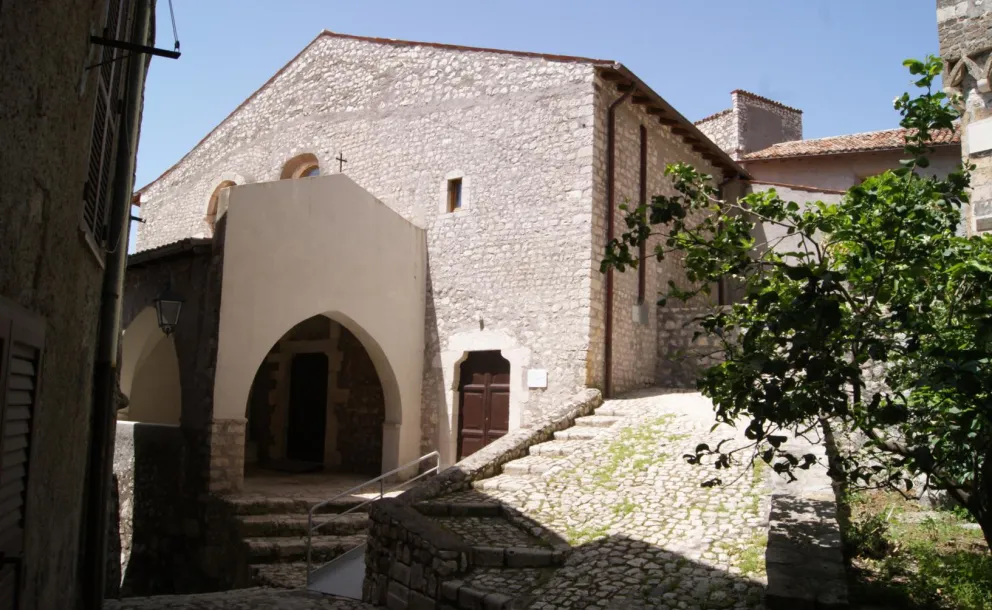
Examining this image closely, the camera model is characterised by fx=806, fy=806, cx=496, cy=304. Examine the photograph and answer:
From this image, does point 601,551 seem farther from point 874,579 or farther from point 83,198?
point 83,198

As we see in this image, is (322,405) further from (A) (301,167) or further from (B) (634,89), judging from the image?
(B) (634,89)

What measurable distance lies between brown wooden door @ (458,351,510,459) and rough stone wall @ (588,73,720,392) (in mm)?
1630

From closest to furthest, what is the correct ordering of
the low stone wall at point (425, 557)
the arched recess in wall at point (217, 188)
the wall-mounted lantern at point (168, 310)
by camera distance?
the low stone wall at point (425, 557)
the wall-mounted lantern at point (168, 310)
the arched recess in wall at point (217, 188)

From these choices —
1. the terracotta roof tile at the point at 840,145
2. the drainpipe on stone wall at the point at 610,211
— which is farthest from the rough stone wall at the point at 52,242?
the terracotta roof tile at the point at 840,145

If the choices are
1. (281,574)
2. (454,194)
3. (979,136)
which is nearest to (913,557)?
(979,136)

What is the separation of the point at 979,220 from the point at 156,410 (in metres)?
12.7

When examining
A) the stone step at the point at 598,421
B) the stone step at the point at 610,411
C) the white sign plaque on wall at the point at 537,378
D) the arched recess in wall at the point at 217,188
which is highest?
the arched recess in wall at the point at 217,188

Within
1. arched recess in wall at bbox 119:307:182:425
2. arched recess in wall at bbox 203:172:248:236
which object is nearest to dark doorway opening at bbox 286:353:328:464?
arched recess in wall at bbox 119:307:182:425

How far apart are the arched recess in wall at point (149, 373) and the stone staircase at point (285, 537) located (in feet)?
13.3

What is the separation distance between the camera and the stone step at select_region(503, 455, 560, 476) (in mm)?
9031

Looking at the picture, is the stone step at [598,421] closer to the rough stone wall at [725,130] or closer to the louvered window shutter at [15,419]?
the louvered window shutter at [15,419]

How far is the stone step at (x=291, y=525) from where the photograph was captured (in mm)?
9492

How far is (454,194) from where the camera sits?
13.7m

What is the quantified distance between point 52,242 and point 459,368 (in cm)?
939
